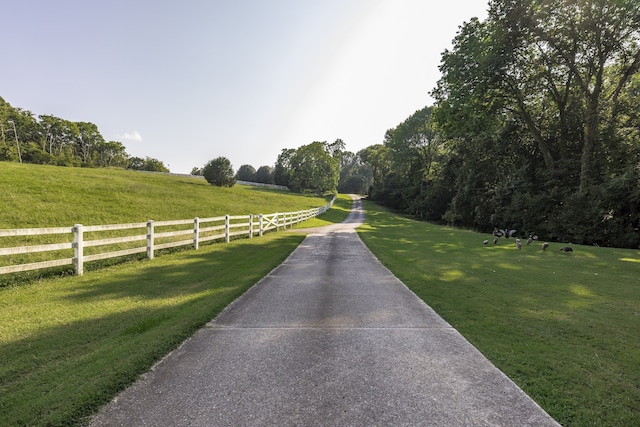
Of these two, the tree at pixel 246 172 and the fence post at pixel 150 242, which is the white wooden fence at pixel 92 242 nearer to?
the fence post at pixel 150 242

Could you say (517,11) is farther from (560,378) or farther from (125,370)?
(125,370)

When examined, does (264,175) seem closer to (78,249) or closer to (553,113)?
(553,113)

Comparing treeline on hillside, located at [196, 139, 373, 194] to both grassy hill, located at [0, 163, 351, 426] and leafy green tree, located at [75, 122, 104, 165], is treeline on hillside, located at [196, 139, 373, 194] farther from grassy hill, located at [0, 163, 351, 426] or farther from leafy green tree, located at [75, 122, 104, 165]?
grassy hill, located at [0, 163, 351, 426]

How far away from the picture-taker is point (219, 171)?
44500 mm

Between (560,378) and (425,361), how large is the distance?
4.47ft

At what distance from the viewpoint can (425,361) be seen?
3.78 m

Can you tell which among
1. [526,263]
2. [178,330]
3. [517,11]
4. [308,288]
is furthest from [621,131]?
[178,330]

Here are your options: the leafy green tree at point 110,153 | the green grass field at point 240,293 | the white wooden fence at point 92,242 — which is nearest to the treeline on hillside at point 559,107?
the green grass field at point 240,293

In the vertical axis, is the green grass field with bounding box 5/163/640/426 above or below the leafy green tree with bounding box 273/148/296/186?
below

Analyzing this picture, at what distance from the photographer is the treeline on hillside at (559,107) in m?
21.0

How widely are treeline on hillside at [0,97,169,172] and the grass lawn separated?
218ft

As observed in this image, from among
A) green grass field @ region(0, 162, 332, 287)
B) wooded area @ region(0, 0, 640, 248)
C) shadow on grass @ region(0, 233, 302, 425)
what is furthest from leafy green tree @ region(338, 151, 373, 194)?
shadow on grass @ region(0, 233, 302, 425)

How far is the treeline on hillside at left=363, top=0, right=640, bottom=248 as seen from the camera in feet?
68.8

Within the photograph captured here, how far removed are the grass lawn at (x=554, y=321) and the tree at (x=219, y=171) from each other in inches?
1473
